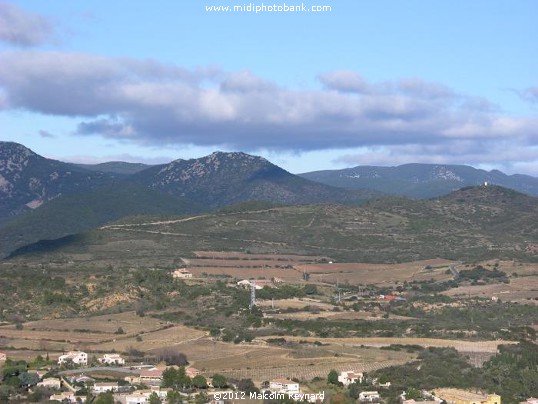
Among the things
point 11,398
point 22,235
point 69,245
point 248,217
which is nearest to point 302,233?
point 248,217

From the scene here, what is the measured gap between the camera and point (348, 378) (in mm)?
65062

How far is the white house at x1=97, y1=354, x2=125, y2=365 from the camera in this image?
72.0 m

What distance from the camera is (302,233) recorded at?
530 ft

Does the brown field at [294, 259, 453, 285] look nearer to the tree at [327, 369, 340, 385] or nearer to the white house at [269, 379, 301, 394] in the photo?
the tree at [327, 369, 340, 385]

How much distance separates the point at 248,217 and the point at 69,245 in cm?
3322

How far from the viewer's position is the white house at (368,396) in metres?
59.6

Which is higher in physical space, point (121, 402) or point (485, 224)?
point (485, 224)

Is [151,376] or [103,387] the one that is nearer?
[103,387]

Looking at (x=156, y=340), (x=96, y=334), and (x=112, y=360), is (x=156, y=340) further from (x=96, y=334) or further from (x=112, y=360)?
(x=112, y=360)

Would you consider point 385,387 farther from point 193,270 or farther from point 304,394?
point 193,270

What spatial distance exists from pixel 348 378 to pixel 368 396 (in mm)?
4957

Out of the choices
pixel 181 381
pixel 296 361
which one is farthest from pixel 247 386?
pixel 296 361

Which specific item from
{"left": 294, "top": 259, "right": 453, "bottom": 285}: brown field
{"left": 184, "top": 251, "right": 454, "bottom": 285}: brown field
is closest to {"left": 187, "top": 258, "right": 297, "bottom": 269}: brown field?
{"left": 184, "top": 251, "right": 454, "bottom": 285}: brown field

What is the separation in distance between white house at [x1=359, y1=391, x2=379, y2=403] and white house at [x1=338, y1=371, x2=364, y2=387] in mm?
3303
